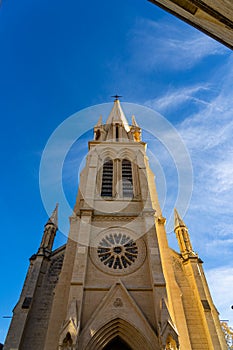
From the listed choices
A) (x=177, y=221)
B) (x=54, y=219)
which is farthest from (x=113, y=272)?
(x=177, y=221)

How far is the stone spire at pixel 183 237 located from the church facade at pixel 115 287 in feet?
0.23

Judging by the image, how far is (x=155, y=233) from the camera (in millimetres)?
13844

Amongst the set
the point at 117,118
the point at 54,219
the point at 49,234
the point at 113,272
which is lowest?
the point at 113,272

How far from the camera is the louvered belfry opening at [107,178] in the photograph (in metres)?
18.0

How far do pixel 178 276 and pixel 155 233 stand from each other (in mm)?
3143

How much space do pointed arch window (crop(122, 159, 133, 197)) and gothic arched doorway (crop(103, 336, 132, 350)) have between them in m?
9.29

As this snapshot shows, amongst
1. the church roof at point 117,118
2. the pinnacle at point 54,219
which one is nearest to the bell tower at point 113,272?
the pinnacle at point 54,219

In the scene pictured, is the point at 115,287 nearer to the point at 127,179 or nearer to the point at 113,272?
the point at 113,272

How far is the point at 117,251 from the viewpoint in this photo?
542 inches

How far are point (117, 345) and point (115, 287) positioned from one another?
2513 mm

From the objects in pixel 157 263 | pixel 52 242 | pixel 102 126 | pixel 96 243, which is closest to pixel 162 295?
pixel 157 263

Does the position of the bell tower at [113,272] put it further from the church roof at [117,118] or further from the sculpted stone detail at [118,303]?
the church roof at [117,118]

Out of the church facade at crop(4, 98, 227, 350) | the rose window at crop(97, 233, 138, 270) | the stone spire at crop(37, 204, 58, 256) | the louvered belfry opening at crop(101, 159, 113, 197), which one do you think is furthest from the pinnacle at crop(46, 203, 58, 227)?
the rose window at crop(97, 233, 138, 270)

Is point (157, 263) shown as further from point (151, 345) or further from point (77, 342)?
point (77, 342)
